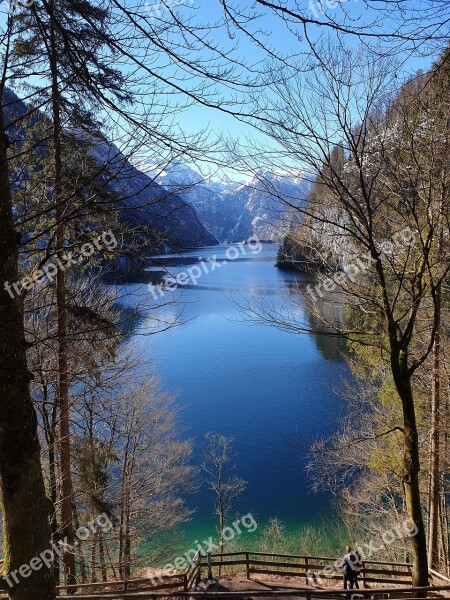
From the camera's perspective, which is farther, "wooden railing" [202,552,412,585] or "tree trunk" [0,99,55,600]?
A: "wooden railing" [202,552,412,585]

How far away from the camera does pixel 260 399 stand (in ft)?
68.9

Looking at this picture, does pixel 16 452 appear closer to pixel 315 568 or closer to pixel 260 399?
pixel 315 568

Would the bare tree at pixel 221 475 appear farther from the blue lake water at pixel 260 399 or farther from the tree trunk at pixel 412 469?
the tree trunk at pixel 412 469

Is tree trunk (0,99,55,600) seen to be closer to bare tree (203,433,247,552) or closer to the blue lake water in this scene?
the blue lake water

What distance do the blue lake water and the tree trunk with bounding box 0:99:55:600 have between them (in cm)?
945

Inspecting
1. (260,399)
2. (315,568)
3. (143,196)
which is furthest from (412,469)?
(260,399)

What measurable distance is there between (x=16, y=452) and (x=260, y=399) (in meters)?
19.4

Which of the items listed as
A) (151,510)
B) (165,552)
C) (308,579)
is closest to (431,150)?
(308,579)

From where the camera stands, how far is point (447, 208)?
4.70 metres

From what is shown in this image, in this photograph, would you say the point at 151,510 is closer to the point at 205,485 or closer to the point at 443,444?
the point at 205,485

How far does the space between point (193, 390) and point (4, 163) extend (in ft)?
66.3

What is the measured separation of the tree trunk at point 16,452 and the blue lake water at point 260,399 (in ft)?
31.0

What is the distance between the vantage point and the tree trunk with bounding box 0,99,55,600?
86.2 inches

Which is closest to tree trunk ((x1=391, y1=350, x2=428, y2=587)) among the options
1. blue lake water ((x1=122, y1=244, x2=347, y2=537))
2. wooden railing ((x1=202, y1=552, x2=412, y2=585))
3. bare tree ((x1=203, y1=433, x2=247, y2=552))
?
wooden railing ((x1=202, y1=552, x2=412, y2=585))
